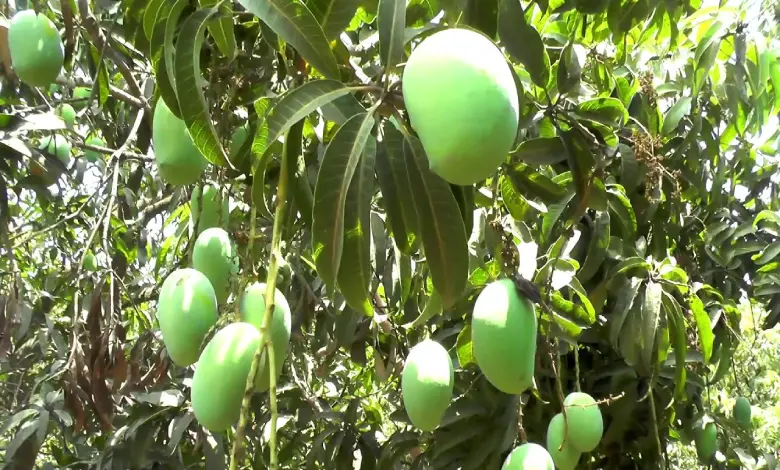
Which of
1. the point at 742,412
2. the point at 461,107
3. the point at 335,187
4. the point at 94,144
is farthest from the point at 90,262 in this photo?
the point at 742,412

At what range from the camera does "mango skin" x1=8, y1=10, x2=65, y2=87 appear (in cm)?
124

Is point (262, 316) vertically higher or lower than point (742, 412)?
higher

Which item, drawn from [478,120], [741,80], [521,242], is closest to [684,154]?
[741,80]

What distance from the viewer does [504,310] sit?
904mm

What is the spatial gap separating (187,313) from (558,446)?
2.41 ft

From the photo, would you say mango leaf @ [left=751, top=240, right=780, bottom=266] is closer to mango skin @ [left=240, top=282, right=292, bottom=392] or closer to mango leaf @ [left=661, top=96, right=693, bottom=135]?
mango leaf @ [left=661, top=96, right=693, bottom=135]

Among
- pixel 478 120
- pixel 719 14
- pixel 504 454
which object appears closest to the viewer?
pixel 478 120

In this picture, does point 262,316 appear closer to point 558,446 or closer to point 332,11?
point 332,11

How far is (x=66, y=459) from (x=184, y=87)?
1.80 meters

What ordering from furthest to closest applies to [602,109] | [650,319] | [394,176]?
[650,319]
[602,109]
[394,176]

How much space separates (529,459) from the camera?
42.4 inches

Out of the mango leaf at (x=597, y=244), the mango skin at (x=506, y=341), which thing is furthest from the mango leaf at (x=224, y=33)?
A: the mango leaf at (x=597, y=244)

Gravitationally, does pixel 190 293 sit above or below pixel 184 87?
below

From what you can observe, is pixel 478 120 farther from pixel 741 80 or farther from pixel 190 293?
pixel 741 80
